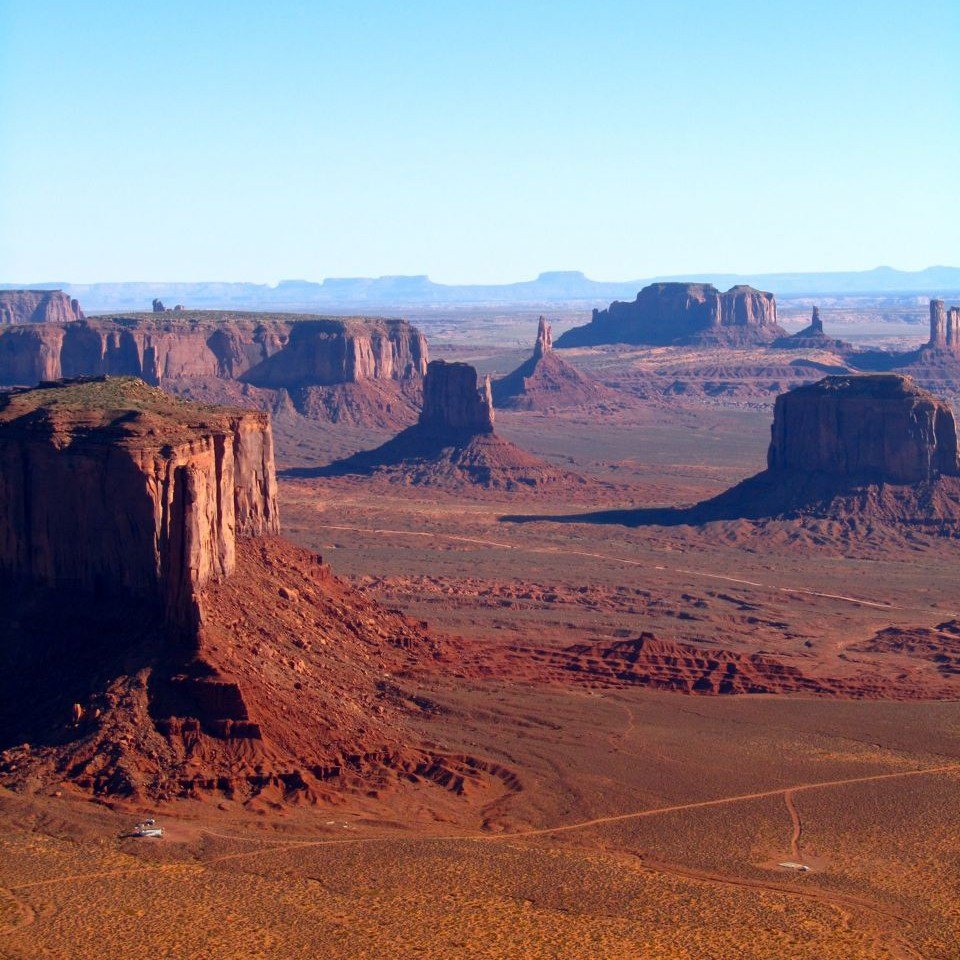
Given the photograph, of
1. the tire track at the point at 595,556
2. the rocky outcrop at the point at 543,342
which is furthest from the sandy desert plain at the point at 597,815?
the rocky outcrop at the point at 543,342

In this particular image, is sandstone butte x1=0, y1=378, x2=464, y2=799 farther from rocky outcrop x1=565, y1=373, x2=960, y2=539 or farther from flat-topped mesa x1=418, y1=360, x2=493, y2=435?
flat-topped mesa x1=418, y1=360, x2=493, y2=435

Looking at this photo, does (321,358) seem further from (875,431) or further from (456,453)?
(875,431)

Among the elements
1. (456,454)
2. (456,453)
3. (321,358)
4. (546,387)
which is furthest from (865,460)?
(546,387)

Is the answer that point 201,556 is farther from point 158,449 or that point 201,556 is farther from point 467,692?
point 467,692

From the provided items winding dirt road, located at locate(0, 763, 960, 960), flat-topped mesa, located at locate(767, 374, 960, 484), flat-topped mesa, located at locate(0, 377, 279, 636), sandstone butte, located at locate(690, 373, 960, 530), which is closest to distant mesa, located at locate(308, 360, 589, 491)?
sandstone butte, located at locate(690, 373, 960, 530)

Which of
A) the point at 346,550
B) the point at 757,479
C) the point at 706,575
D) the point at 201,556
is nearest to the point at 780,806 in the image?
the point at 201,556

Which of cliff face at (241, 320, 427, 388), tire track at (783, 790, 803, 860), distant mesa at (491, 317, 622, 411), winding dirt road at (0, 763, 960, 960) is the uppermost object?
cliff face at (241, 320, 427, 388)
